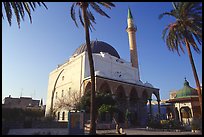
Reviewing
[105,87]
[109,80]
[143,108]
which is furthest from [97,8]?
[143,108]

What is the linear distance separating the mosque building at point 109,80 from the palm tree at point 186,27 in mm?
13097

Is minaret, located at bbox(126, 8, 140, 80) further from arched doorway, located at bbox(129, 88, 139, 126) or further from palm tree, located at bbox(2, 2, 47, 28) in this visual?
palm tree, located at bbox(2, 2, 47, 28)

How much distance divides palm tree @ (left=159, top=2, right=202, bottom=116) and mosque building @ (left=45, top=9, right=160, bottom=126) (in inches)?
516

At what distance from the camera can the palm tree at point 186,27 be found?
1364cm

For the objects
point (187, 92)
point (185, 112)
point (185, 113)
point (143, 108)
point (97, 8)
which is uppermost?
point (97, 8)

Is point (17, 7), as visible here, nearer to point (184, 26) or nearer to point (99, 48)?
point (184, 26)

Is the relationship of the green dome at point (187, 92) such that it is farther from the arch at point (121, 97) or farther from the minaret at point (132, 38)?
the minaret at point (132, 38)

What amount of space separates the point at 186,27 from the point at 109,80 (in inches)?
635

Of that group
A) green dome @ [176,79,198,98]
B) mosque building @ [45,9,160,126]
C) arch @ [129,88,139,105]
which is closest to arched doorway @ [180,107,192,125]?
green dome @ [176,79,198,98]

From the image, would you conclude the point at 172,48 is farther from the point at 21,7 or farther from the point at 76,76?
the point at 76,76

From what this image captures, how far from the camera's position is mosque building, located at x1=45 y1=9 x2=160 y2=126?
1175 inches

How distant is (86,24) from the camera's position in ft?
44.3

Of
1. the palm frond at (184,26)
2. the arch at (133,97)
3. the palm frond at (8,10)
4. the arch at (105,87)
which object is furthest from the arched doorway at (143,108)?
the palm frond at (8,10)

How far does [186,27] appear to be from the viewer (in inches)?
567
